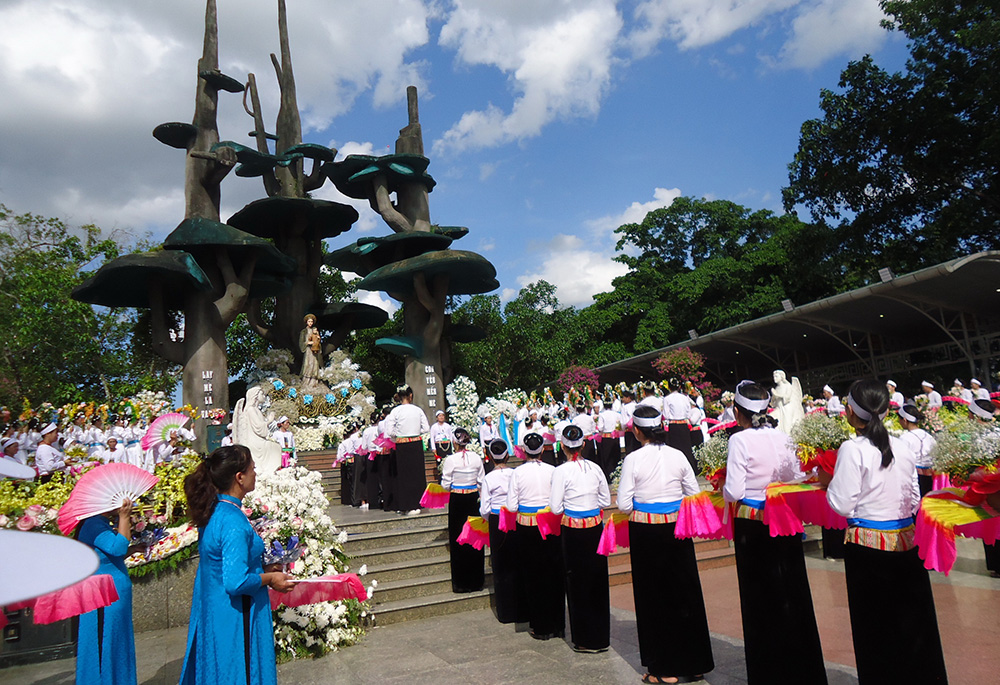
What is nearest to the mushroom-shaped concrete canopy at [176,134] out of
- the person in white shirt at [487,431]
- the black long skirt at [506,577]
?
the person in white shirt at [487,431]

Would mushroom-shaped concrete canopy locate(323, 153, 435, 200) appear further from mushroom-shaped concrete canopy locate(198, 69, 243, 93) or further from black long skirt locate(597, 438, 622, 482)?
black long skirt locate(597, 438, 622, 482)

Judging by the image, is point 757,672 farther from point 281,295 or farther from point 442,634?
point 281,295

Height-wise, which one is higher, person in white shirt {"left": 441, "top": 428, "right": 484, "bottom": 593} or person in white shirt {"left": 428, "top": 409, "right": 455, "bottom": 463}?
person in white shirt {"left": 428, "top": 409, "right": 455, "bottom": 463}

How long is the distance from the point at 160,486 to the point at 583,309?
102 feet

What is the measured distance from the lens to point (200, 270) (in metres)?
18.9

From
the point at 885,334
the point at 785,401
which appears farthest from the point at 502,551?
the point at 885,334

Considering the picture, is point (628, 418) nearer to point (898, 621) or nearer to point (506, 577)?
point (506, 577)

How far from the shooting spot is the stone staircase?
24.0ft

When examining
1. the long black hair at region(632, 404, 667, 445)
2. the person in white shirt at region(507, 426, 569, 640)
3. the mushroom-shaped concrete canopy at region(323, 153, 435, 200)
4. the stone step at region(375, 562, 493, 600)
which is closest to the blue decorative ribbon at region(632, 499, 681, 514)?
the long black hair at region(632, 404, 667, 445)

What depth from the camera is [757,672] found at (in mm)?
4223

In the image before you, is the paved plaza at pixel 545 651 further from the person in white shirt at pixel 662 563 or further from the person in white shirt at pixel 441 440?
the person in white shirt at pixel 441 440

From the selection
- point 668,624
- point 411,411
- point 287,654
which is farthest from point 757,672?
point 411,411

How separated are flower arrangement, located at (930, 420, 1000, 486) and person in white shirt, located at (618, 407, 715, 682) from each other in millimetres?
1557

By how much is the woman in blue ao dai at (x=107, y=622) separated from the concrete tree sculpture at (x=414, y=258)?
54.5 ft
